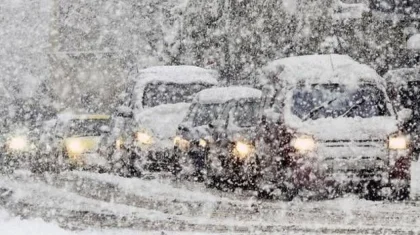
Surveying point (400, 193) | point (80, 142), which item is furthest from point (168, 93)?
point (400, 193)

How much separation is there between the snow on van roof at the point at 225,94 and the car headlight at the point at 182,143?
84cm

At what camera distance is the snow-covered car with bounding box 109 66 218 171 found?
14594 mm

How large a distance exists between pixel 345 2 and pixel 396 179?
1688 cm

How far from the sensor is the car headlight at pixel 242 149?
485 inches

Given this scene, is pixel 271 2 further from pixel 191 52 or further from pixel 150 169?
pixel 150 169

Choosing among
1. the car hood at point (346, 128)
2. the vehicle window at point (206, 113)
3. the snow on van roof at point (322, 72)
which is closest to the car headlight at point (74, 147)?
the vehicle window at point (206, 113)

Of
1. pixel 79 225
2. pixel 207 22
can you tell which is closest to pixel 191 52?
pixel 207 22

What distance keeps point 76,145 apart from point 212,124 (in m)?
4.32

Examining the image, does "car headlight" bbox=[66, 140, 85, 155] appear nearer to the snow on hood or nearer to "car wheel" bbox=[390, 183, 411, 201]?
the snow on hood

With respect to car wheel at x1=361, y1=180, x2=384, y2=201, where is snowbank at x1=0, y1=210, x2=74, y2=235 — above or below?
below

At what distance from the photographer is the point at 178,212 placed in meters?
10.4

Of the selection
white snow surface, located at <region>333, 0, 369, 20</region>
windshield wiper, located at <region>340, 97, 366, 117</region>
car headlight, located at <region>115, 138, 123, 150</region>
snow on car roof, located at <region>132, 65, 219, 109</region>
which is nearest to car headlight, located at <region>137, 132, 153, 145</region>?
car headlight, located at <region>115, 138, 123, 150</region>

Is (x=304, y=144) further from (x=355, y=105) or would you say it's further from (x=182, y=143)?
(x=182, y=143)

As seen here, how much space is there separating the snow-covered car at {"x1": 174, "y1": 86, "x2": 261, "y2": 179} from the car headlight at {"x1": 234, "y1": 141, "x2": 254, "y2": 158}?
0.12 metres
